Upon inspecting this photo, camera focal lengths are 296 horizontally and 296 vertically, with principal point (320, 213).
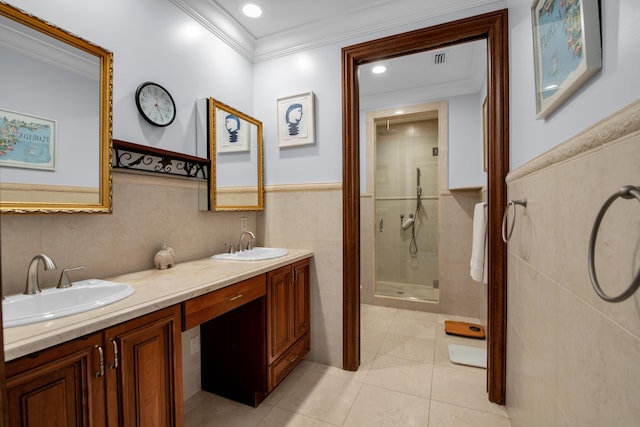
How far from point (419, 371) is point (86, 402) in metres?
1.97

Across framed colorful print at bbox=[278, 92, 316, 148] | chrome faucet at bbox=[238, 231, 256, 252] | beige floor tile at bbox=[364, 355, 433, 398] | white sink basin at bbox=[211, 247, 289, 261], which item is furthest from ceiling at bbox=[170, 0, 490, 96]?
beige floor tile at bbox=[364, 355, 433, 398]

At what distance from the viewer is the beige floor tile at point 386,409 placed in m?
1.65

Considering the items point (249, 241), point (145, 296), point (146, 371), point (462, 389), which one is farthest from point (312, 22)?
point (462, 389)

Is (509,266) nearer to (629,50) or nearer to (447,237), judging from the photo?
(629,50)

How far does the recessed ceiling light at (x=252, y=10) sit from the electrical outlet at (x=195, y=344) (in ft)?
7.43

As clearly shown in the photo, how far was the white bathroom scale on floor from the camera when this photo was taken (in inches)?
87.7

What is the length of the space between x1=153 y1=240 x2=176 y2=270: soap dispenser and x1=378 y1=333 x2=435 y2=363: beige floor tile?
1767 mm

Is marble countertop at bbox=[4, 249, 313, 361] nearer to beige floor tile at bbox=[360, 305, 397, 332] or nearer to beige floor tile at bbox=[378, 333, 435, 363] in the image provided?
beige floor tile at bbox=[378, 333, 435, 363]

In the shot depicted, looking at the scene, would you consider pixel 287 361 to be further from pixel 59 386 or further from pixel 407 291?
pixel 407 291

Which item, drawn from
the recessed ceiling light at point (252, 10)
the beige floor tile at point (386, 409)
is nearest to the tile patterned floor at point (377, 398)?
the beige floor tile at point (386, 409)

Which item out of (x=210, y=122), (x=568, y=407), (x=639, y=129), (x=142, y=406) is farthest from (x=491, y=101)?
(x=142, y=406)

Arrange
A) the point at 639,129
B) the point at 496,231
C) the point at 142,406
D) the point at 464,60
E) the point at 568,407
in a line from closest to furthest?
the point at 639,129
the point at 568,407
the point at 142,406
the point at 496,231
the point at 464,60

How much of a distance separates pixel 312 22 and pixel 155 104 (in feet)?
4.28

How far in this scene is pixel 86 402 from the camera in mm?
917
